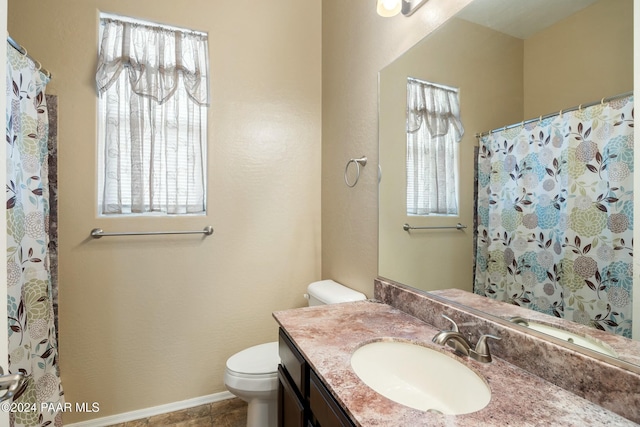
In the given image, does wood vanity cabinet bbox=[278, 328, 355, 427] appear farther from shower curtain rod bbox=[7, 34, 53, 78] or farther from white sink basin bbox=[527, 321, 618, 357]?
shower curtain rod bbox=[7, 34, 53, 78]

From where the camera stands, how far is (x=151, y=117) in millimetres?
1740

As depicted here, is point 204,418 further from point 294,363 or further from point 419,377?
point 419,377

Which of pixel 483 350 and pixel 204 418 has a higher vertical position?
pixel 483 350

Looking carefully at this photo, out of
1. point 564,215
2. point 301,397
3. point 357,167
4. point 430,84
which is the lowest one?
point 301,397

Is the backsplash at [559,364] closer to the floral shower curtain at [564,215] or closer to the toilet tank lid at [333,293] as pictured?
the floral shower curtain at [564,215]

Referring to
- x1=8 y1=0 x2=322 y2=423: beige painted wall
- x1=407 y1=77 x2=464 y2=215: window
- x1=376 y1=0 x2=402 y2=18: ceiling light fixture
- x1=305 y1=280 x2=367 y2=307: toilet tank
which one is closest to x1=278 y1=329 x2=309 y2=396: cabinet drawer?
x1=305 y1=280 x2=367 y2=307: toilet tank

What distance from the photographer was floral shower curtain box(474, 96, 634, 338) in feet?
2.16

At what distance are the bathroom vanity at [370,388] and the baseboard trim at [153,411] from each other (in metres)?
0.95

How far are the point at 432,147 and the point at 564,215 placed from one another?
1.79 feet

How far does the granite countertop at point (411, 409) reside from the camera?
59cm

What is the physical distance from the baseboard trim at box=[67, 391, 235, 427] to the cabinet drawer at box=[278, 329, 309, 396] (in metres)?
1.09

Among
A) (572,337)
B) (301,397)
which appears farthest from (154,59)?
(572,337)

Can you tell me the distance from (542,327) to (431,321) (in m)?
0.38

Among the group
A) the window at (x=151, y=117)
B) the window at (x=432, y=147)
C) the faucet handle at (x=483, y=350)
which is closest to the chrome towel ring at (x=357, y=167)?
the window at (x=432, y=147)
